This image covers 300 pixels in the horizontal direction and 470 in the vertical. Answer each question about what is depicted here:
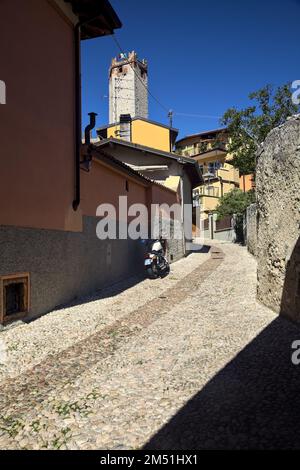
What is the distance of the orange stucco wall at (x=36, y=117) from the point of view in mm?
5848

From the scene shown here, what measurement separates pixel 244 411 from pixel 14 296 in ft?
13.8

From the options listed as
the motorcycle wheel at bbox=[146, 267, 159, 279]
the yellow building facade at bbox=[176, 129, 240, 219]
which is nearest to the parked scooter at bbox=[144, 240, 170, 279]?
the motorcycle wheel at bbox=[146, 267, 159, 279]

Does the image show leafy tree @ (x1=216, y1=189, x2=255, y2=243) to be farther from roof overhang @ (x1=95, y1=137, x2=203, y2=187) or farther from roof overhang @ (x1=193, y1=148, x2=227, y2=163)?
roof overhang @ (x1=193, y1=148, x2=227, y2=163)

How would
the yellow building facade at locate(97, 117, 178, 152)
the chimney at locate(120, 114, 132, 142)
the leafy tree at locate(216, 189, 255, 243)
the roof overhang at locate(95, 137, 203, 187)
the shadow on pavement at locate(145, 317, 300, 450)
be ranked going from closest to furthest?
the shadow on pavement at locate(145, 317, 300, 450)
the roof overhang at locate(95, 137, 203, 187)
the chimney at locate(120, 114, 132, 142)
the yellow building facade at locate(97, 117, 178, 152)
the leafy tree at locate(216, 189, 255, 243)

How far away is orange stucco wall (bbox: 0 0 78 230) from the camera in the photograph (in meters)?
5.85

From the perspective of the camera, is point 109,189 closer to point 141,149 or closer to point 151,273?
point 151,273

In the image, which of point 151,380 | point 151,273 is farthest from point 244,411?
point 151,273

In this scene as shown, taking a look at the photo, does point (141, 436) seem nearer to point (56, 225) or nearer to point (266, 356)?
point (266, 356)

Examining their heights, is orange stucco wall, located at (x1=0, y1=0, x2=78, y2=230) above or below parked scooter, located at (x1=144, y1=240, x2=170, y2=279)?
above

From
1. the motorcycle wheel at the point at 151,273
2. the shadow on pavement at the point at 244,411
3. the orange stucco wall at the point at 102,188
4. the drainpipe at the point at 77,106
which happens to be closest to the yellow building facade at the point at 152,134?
the orange stucco wall at the point at 102,188

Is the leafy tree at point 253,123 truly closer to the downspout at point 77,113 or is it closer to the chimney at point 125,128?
the chimney at point 125,128

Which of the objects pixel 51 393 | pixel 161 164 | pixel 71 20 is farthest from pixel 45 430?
pixel 161 164
